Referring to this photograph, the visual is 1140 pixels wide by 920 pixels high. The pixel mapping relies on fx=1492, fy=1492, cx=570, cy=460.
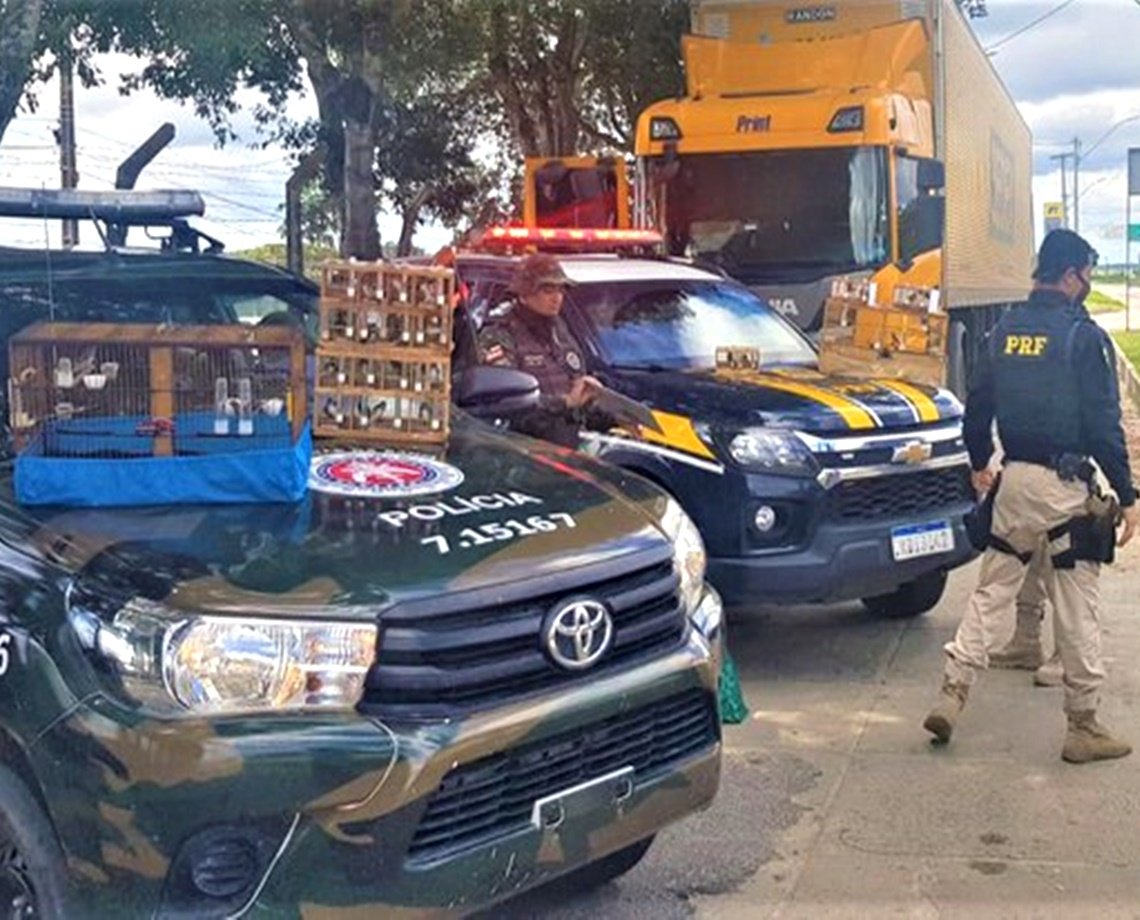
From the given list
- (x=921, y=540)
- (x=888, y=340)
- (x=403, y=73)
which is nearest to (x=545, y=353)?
(x=921, y=540)

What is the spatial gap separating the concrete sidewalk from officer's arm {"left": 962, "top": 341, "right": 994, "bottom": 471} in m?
1.05

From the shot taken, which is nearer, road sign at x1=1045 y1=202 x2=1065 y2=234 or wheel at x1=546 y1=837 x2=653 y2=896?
wheel at x1=546 y1=837 x2=653 y2=896

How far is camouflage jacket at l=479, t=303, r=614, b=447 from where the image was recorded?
6089 mm

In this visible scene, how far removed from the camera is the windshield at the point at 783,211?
11438 mm

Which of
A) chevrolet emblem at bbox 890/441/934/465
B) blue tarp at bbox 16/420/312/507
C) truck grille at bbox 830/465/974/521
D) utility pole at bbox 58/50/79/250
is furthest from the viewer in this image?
utility pole at bbox 58/50/79/250

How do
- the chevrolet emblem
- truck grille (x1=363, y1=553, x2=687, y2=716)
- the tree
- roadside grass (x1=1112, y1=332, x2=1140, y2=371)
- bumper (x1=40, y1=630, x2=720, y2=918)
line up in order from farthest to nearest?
roadside grass (x1=1112, y1=332, x2=1140, y2=371) → the tree → the chevrolet emblem → truck grille (x1=363, y1=553, x2=687, y2=716) → bumper (x1=40, y1=630, x2=720, y2=918)

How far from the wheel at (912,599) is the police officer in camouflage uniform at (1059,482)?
1.94 m

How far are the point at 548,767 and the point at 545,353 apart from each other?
373cm

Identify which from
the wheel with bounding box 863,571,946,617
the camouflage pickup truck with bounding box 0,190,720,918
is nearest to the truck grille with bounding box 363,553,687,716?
the camouflage pickup truck with bounding box 0,190,720,918

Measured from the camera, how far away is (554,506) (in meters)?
3.80

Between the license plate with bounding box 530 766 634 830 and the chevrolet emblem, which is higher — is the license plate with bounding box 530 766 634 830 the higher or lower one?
the lower one

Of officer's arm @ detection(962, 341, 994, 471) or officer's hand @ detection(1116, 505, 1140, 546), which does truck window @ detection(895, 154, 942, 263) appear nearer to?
officer's arm @ detection(962, 341, 994, 471)

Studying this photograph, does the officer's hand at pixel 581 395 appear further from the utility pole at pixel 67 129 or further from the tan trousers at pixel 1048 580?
the utility pole at pixel 67 129

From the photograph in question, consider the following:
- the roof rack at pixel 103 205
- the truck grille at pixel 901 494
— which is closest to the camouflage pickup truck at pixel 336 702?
the roof rack at pixel 103 205
